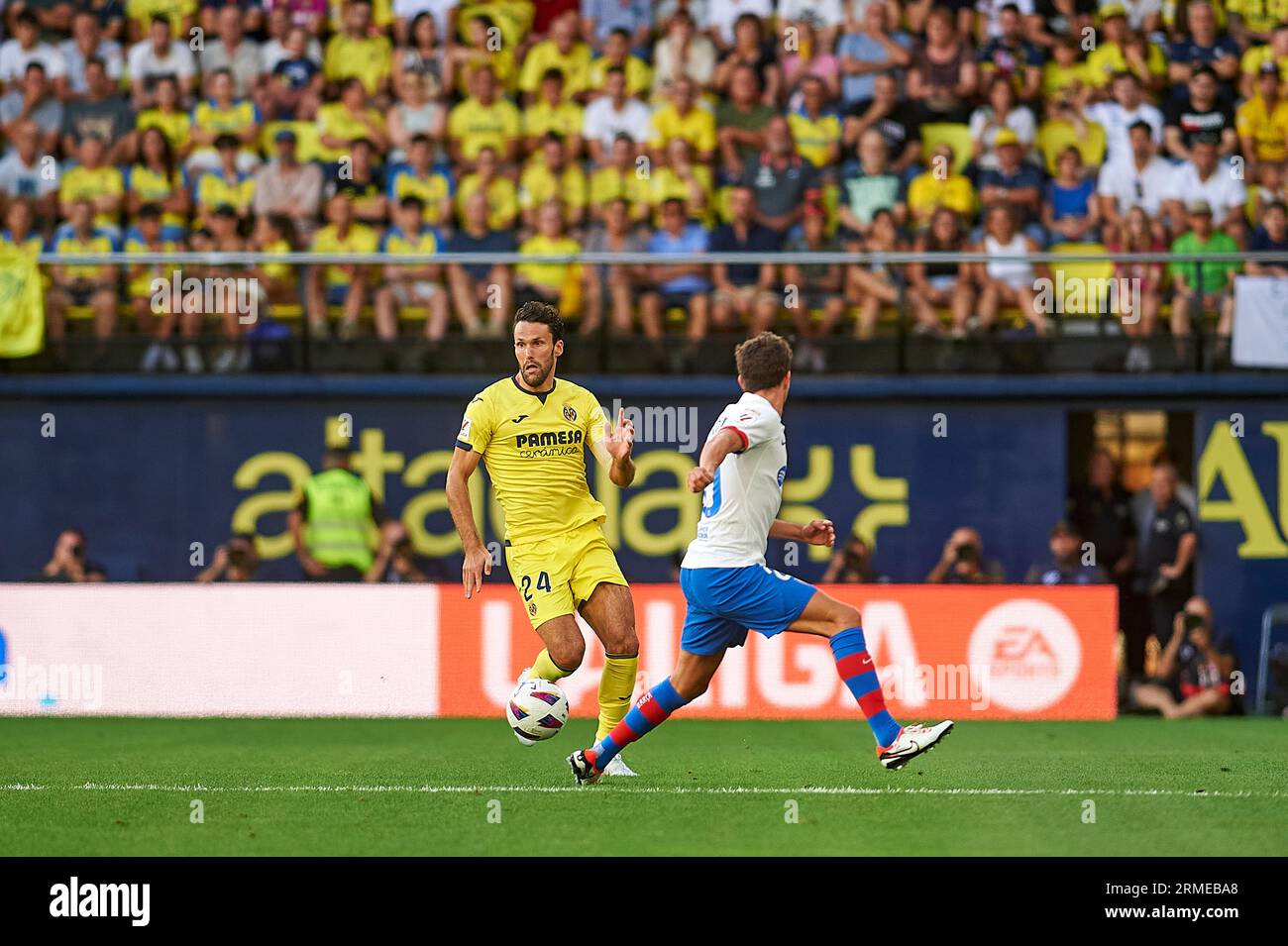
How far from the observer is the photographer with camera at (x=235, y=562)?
1405 cm

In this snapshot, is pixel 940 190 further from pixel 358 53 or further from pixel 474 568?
pixel 474 568

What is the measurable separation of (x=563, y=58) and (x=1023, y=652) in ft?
21.9

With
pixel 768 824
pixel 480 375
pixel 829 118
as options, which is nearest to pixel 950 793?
pixel 768 824

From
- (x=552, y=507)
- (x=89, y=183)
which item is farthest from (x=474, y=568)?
(x=89, y=183)

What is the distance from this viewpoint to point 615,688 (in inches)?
342

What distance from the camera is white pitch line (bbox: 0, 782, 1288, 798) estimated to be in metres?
8.38

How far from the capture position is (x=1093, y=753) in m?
10.5

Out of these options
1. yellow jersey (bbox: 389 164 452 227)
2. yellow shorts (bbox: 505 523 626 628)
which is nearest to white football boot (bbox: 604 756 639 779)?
yellow shorts (bbox: 505 523 626 628)

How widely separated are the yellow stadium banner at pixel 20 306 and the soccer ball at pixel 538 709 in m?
7.28

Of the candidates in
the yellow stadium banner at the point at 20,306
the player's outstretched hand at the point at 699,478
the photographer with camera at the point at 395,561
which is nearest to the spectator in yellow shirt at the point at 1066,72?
the photographer with camera at the point at 395,561

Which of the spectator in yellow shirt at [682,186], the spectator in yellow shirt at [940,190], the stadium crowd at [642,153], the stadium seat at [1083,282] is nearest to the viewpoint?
the stadium seat at [1083,282]

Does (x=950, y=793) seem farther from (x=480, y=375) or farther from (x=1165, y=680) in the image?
(x=480, y=375)

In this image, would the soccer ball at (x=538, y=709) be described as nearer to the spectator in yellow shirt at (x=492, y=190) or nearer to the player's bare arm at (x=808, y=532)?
the player's bare arm at (x=808, y=532)

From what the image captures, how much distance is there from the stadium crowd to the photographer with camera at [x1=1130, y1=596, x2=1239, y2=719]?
195cm
